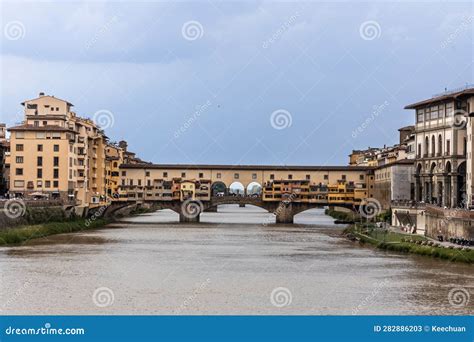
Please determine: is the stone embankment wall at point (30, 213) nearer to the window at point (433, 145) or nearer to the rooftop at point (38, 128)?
the rooftop at point (38, 128)

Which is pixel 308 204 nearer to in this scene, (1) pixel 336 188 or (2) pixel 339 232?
(1) pixel 336 188

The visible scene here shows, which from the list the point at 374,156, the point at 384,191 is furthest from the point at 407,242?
the point at 374,156

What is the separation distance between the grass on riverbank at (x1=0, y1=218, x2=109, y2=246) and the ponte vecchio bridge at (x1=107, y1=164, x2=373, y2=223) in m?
14.1

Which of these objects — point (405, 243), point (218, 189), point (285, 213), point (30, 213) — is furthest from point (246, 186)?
point (218, 189)

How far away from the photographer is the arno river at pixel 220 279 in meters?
27.5

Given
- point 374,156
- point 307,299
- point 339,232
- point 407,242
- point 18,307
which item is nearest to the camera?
point 18,307

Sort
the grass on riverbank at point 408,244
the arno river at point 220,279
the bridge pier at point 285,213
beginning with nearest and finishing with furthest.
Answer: the arno river at point 220,279 → the grass on riverbank at point 408,244 → the bridge pier at point 285,213

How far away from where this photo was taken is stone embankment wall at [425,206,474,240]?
43.6m

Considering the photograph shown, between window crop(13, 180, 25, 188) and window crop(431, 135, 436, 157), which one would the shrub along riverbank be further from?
window crop(13, 180, 25, 188)

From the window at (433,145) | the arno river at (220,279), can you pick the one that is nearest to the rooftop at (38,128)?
the arno river at (220,279)

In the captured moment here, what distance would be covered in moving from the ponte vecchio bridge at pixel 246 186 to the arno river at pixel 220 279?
30381 mm

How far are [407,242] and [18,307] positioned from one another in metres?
26.6

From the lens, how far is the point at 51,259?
1594 inches

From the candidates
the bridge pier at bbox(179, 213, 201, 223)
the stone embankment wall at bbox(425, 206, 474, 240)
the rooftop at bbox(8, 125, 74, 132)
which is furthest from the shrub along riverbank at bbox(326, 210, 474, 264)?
the rooftop at bbox(8, 125, 74, 132)
